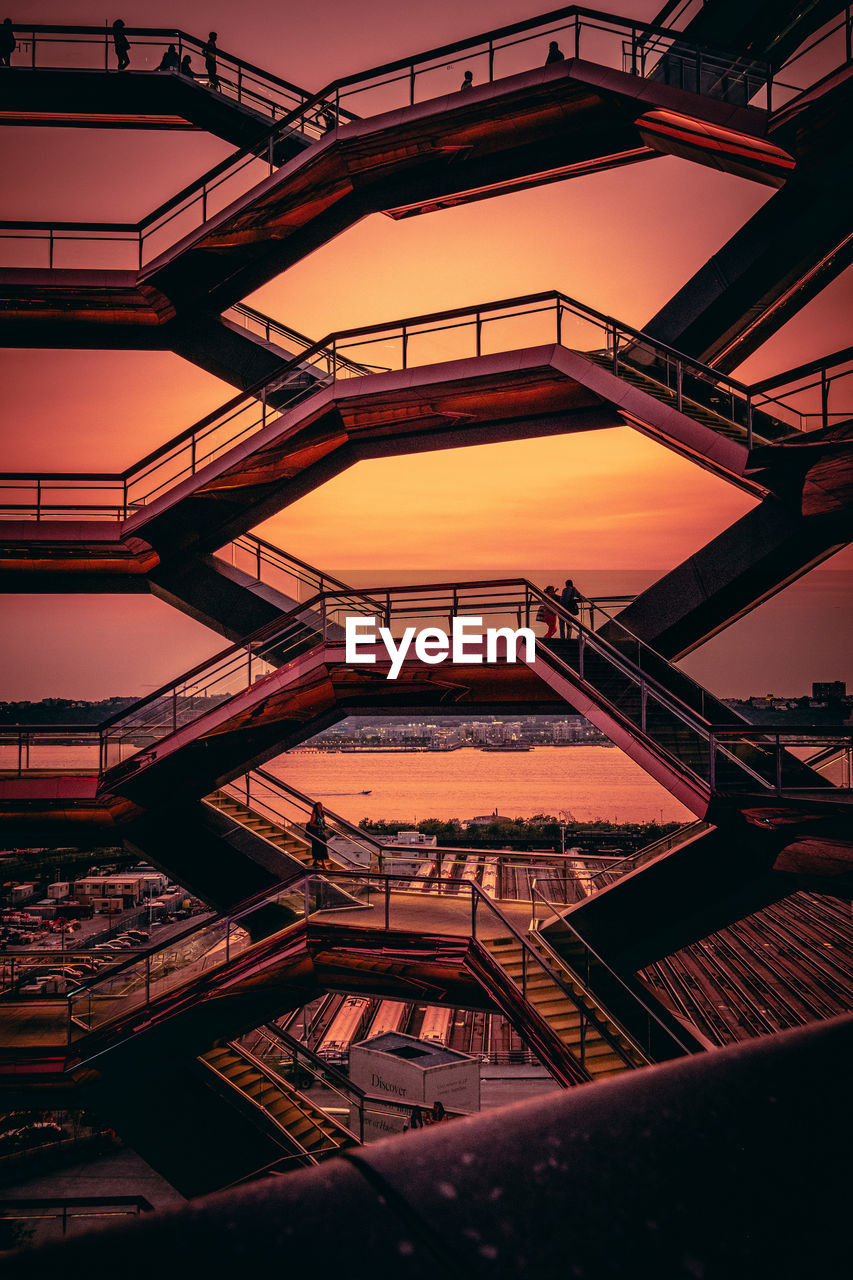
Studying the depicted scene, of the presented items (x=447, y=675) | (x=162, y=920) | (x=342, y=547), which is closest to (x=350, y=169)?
(x=342, y=547)

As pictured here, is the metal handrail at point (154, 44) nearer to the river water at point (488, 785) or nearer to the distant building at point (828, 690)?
the distant building at point (828, 690)

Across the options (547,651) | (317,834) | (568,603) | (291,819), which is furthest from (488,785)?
(547,651)

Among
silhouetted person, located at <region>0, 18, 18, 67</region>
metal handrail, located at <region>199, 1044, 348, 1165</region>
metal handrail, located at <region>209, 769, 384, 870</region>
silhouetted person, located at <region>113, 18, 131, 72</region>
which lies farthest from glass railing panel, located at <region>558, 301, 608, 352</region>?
metal handrail, located at <region>199, 1044, 348, 1165</region>

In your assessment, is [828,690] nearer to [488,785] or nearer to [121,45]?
[121,45]

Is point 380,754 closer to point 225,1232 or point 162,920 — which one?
point 162,920

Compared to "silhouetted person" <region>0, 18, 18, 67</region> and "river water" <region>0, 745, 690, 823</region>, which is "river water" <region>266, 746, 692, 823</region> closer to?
"river water" <region>0, 745, 690, 823</region>

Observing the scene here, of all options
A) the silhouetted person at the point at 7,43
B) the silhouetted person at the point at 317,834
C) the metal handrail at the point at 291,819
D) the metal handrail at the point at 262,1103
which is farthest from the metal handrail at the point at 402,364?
the metal handrail at the point at 262,1103
